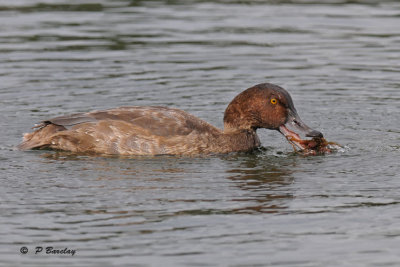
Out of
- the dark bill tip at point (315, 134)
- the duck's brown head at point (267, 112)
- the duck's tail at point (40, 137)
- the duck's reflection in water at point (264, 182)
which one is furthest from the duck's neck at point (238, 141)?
the duck's tail at point (40, 137)

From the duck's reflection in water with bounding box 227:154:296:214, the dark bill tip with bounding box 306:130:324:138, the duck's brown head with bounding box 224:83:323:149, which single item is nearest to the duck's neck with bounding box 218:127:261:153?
the duck's brown head with bounding box 224:83:323:149

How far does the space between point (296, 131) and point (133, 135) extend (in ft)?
6.97

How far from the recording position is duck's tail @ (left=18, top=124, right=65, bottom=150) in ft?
37.2

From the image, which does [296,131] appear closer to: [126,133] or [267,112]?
[267,112]

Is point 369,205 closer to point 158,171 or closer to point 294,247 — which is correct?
point 294,247

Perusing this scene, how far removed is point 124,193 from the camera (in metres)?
9.21

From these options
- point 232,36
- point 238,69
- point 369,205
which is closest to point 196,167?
point 369,205

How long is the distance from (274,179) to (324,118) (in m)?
3.32

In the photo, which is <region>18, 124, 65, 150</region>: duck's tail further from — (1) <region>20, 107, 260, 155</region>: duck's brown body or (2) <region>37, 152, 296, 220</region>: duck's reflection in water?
(2) <region>37, 152, 296, 220</region>: duck's reflection in water

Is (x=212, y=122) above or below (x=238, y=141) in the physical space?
below

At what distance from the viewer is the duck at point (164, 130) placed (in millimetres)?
11156

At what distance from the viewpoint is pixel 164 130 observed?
1120 cm

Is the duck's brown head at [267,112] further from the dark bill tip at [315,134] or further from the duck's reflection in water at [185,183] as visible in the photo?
the duck's reflection in water at [185,183]

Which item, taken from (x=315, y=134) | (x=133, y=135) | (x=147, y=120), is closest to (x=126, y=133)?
(x=133, y=135)
